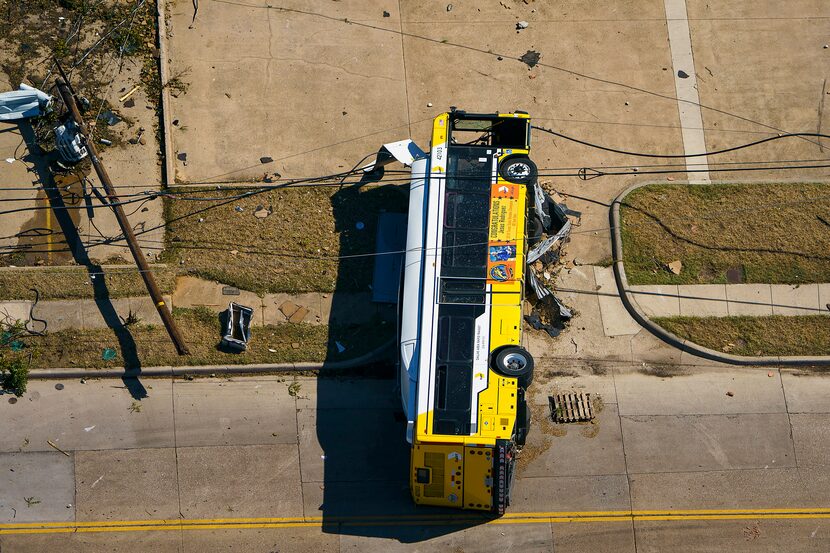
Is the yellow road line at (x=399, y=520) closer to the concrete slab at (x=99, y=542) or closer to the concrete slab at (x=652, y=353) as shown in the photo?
the concrete slab at (x=99, y=542)

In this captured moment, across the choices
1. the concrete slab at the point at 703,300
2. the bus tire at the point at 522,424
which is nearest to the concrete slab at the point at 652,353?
the concrete slab at the point at 703,300

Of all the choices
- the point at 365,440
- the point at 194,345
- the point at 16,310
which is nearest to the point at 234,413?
the point at 194,345

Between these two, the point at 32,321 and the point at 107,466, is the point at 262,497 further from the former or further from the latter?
the point at 32,321

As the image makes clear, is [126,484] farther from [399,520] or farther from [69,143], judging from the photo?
[69,143]

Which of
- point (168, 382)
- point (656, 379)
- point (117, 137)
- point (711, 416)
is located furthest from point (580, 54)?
point (168, 382)

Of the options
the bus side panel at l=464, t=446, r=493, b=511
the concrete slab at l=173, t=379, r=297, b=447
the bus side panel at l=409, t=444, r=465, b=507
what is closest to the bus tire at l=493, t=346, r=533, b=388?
the bus side panel at l=464, t=446, r=493, b=511
